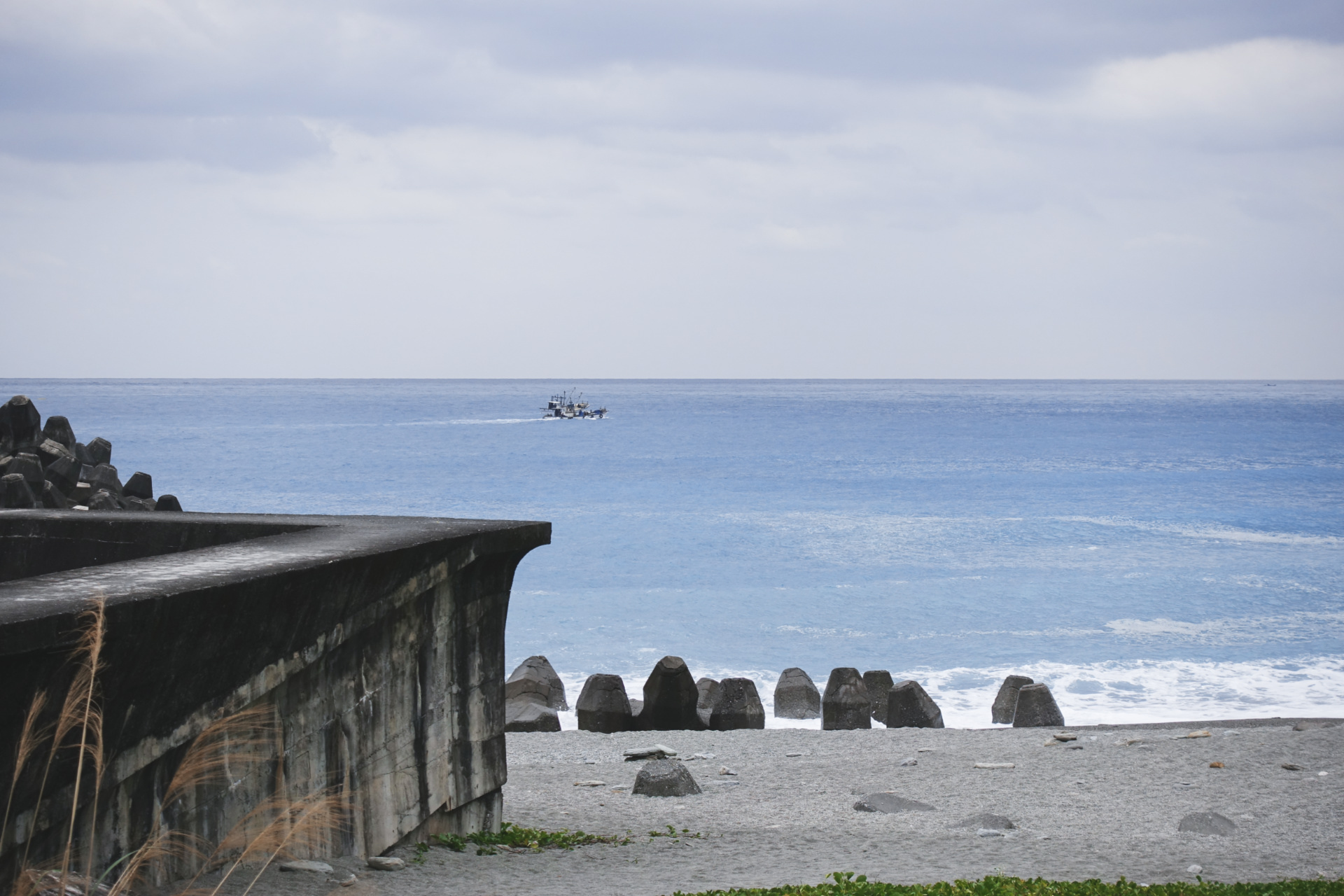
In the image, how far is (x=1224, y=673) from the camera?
19.6 metres

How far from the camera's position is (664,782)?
29.5 feet

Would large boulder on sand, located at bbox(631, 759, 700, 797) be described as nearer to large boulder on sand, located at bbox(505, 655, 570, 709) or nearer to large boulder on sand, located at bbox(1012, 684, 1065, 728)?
large boulder on sand, located at bbox(505, 655, 570, 709)

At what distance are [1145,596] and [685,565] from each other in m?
12.0

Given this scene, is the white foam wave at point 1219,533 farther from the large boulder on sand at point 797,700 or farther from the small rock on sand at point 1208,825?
the small rock on sand at point 1208,825

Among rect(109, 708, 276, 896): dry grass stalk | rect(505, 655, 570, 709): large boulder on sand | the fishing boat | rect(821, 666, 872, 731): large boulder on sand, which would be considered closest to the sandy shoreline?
rect(109, 708, 276, 896): dry grass stalk

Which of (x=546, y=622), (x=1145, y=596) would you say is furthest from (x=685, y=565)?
(x=1145, y=596)

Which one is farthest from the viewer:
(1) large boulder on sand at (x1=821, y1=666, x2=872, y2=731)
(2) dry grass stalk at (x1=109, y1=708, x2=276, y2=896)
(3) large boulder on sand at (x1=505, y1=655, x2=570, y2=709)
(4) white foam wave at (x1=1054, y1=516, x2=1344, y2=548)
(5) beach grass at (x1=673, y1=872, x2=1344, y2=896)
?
(4) white foam wave at (x1=1054, y1=516, x2=1344, y2=548)

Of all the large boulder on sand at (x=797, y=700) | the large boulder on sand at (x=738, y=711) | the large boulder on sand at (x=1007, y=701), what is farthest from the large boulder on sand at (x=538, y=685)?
the large boulder on sand at (x=1007, y=701)

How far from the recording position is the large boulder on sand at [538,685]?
46.9ft

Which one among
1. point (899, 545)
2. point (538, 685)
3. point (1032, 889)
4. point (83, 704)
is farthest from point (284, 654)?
point (899, 545)

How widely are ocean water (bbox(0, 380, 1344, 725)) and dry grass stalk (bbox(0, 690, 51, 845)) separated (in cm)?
1194

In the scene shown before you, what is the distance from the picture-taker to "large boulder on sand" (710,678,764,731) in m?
13.2

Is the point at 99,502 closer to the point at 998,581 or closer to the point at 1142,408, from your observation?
the point at 998,581

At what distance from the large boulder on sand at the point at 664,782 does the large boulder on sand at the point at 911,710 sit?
189 inches
